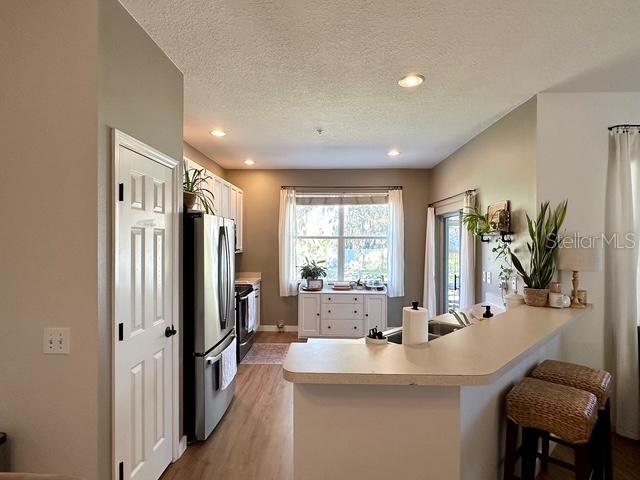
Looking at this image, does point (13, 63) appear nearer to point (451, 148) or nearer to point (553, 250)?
point (553, 250)

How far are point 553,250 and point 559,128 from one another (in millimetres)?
942

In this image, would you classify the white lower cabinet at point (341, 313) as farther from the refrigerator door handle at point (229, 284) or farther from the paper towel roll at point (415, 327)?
the paper towel roll at point (415, 327)

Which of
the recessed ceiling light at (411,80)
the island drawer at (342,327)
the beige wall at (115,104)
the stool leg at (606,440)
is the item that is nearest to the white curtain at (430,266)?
the island drawer at (342,327)

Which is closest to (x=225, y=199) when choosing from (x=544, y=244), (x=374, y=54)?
(x=374, y=54)

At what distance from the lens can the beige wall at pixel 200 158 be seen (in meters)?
3.78

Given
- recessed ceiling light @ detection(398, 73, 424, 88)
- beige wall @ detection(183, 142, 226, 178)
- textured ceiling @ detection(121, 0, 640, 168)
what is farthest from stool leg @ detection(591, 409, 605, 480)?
beige wall @ detection(183, 142, 226, 178)

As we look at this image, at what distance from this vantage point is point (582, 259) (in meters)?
2.23

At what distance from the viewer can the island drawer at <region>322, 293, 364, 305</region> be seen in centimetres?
476

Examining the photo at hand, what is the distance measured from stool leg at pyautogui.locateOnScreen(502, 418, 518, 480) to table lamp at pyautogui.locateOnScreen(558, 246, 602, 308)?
3.88 feet

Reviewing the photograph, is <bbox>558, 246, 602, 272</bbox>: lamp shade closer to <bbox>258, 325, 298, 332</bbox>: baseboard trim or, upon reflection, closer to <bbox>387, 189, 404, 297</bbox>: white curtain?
<bbox>387, 189, 404, 297</bbox>: white curtain

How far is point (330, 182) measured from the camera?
5219mm

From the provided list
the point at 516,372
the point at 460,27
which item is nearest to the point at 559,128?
the point at 460,27

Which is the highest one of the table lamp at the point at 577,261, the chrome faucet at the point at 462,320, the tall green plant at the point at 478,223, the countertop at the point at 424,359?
the tall green plant at the point at 478,223

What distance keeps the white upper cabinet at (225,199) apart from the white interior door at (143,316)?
1.55 meters
